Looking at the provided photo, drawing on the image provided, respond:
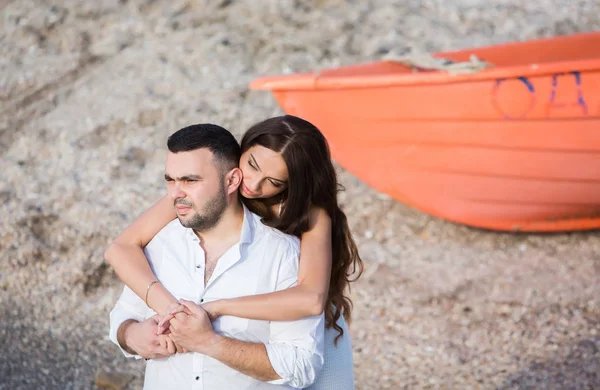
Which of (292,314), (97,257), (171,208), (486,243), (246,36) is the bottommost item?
(486,243)

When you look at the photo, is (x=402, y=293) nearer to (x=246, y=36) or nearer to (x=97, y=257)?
(x=97, y=257)

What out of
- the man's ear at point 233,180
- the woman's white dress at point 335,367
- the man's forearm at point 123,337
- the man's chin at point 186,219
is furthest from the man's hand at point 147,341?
the woman's white dress at point 335,367

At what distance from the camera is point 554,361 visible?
177 inches

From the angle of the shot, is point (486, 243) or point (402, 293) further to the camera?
point (486, 243)

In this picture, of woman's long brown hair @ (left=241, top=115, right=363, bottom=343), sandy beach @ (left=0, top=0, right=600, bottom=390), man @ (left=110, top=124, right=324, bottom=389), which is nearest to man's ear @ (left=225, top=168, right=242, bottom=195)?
man @ (left=110, top=124, right=324, bottom=389)

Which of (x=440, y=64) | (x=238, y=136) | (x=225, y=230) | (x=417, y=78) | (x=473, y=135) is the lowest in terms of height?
(x=238, y=136)

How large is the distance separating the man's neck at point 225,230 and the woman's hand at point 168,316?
279 millimetres

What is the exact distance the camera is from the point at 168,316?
2.38m

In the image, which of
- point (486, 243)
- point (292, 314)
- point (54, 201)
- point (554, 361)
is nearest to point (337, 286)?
point (292, 314)

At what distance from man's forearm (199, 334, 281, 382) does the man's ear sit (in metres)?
0.52

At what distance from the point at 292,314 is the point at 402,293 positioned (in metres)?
2.95

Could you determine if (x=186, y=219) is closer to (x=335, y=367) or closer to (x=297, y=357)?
(x=297, y=357)

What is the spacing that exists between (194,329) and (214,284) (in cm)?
20

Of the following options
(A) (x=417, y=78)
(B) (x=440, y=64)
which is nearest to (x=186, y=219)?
(A) (x=417, y=78)
